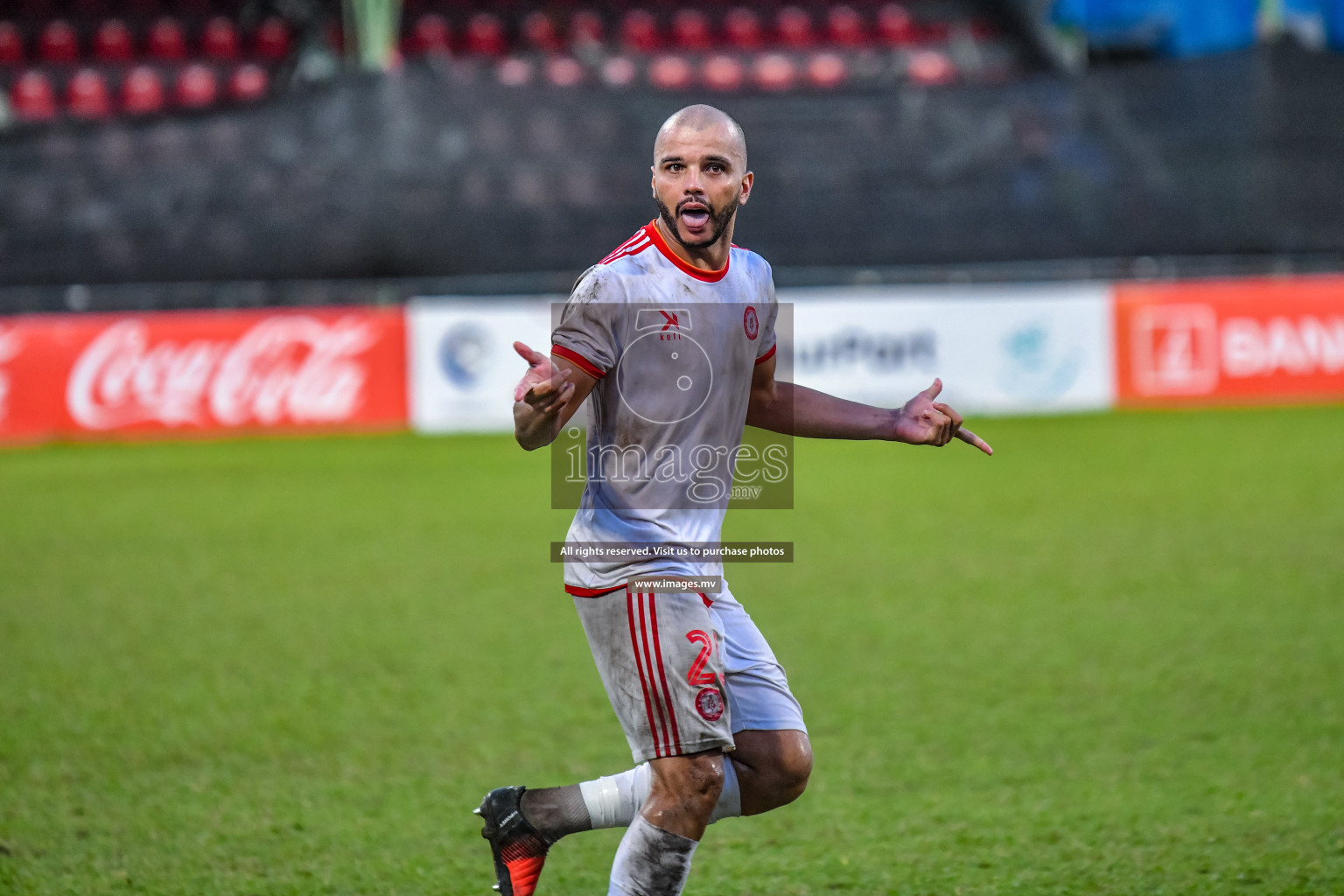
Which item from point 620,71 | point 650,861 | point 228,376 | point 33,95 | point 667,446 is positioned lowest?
Result: point 650,861

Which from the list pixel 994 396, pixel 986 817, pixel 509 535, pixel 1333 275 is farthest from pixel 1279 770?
pixel 1333 275

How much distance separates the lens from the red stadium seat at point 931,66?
21.0 meters

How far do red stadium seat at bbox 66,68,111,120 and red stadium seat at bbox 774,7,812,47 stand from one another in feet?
31.7

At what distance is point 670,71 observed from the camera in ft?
68.3

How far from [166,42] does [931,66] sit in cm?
1091

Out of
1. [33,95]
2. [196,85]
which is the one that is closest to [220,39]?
[196,85]

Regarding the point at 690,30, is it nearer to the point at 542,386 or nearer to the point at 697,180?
the point at 697,180

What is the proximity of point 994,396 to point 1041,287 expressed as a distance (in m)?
1.31

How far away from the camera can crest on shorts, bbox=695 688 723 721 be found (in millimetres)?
3215

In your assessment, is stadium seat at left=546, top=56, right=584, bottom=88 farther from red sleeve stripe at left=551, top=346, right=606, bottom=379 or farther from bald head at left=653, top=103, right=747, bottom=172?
red sleeve stripe at left=551, top=346, right=606, bottom=379

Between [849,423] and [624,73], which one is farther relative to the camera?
[624,73]

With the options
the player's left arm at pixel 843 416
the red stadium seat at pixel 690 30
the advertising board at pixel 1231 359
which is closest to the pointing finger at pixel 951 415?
the player's left arm at pixel 843 416

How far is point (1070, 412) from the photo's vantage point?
16.5 m

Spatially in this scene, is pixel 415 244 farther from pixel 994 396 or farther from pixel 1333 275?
pixel 1333 275
